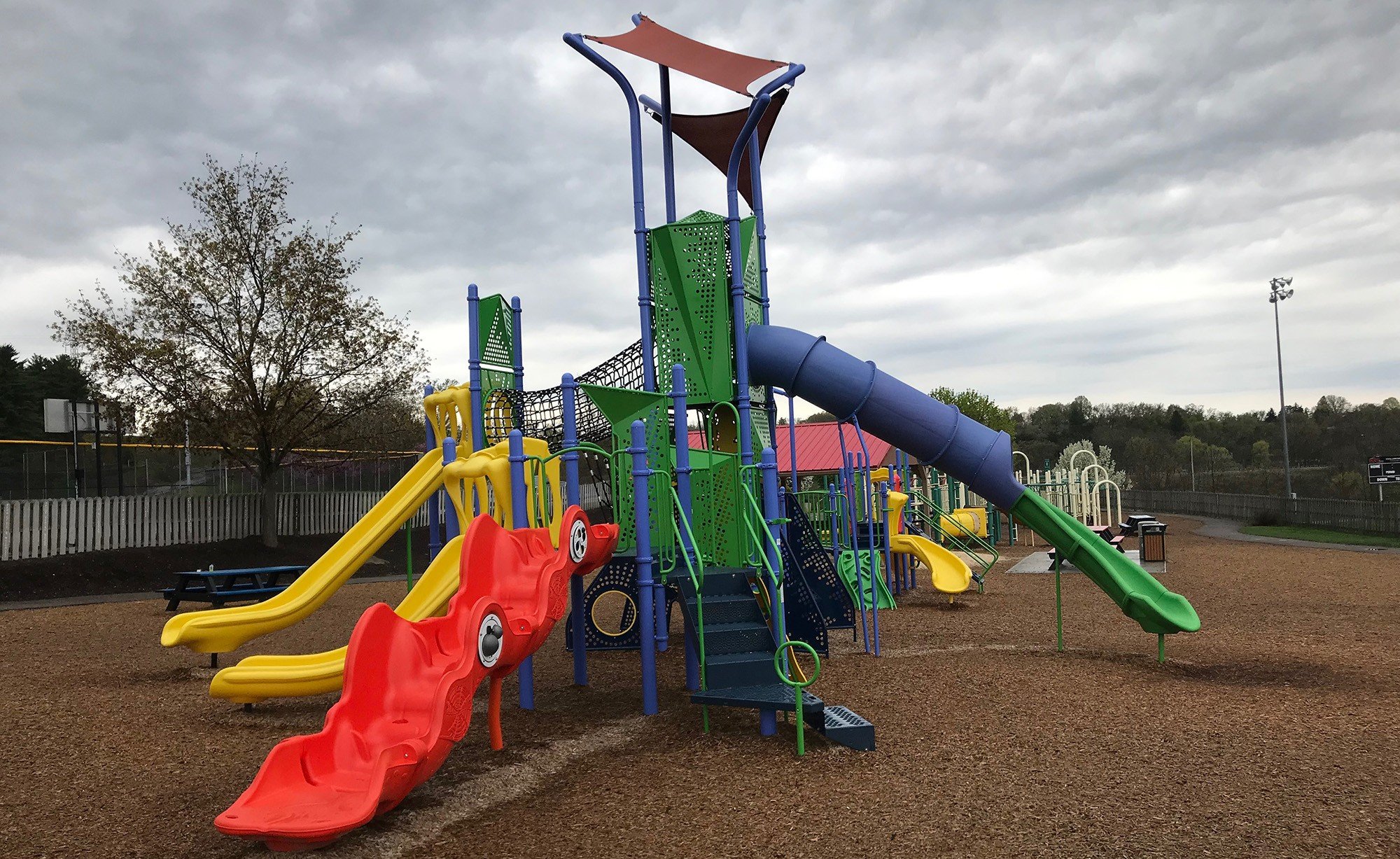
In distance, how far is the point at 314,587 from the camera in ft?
27.6

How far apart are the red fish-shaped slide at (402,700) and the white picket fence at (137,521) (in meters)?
18.0

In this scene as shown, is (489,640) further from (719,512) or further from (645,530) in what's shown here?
(719,512)

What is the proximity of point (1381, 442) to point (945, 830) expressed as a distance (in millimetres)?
42019

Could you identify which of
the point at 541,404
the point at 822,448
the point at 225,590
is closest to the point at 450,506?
the point at 541,404

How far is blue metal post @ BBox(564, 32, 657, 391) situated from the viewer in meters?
9.30

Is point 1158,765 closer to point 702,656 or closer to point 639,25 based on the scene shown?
point 702,656

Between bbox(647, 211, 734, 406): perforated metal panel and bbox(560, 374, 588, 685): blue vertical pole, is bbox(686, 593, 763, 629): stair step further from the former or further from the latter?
bbox(647, 211, 734, 406): perforated metal panel

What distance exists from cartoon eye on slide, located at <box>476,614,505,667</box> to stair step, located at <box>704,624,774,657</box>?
67.2 inches

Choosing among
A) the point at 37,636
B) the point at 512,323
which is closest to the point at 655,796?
the point at 512,323

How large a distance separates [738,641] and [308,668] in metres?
3.42

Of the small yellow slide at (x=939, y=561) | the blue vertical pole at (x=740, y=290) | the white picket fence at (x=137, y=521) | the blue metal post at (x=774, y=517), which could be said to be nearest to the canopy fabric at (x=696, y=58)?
the blue vertical pole at (x=740, y=290)

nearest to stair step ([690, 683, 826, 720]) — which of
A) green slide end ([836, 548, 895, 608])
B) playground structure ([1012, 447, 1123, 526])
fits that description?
green slide end ([836, 548, 895, 608])

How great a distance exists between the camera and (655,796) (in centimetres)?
548

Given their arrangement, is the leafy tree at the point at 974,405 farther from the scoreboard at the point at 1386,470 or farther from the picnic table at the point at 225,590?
the picnic table at the point at 225,590
